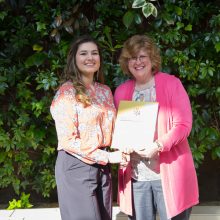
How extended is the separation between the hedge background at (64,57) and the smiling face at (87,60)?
81 centimetres

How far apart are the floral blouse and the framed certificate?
0.28 feet

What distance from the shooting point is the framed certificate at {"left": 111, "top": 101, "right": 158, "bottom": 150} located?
198 cm

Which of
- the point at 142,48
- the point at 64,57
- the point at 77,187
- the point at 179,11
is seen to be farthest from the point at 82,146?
the point at 179,11

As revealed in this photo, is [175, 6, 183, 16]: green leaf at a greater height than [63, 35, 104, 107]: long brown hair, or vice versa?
[175, 6, 183, 16]: green leaf

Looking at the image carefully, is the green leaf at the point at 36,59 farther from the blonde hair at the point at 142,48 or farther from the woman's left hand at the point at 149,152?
the woman's left hand at the point at 149,152

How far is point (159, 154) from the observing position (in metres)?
2.02

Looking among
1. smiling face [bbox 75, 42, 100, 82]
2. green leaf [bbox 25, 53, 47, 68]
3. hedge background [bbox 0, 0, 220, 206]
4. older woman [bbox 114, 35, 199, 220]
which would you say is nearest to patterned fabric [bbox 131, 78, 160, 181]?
older woman [bbox 114, 35, 199, 220]

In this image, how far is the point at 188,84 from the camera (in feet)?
10.1

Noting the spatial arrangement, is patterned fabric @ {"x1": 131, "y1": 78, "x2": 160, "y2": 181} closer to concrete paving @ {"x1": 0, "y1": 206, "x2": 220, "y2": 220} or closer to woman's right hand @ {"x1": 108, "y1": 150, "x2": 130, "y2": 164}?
woman's right hand @ {"x1": 108, "y1": 150, "x2": 130, "y2": 164}

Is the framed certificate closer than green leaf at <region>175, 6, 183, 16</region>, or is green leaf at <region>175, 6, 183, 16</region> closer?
the framed certificate

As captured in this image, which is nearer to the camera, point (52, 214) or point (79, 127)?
point (79, 127)

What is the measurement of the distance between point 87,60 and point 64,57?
3.07ft

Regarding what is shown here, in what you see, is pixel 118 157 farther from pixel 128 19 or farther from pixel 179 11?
pixel 179 11

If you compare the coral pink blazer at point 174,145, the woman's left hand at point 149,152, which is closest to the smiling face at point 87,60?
the coral pink blazer at point 174,145
